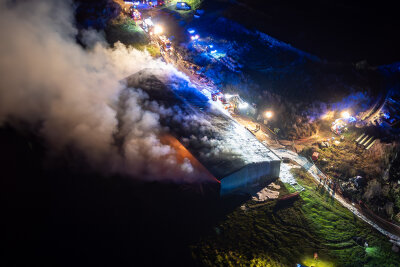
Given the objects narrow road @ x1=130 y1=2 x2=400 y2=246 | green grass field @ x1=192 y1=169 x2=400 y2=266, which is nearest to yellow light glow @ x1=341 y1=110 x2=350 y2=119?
narrow road @ x1=130 y1=2 x2=400 y2=246

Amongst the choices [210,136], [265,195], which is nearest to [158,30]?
[210,136]

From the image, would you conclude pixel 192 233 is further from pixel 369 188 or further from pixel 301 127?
pixel 301 127

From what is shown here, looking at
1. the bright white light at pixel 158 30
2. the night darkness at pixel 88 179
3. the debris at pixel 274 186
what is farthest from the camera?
the bright white light at pixel 158 30

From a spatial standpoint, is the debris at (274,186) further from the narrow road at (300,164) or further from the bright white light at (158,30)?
the bright white light at (158,30)

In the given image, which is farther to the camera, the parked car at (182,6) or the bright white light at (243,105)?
the parked car at (182,6)

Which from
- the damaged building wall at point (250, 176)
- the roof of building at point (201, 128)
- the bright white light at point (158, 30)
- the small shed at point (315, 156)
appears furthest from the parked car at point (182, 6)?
the damaged building wall at point (250, 176)

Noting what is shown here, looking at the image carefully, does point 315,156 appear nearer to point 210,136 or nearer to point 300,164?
point 300,164

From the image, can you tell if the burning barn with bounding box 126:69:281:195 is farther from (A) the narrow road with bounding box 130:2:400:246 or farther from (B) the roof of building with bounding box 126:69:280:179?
(A) the narrow road with bounding box 130:2:400:246
